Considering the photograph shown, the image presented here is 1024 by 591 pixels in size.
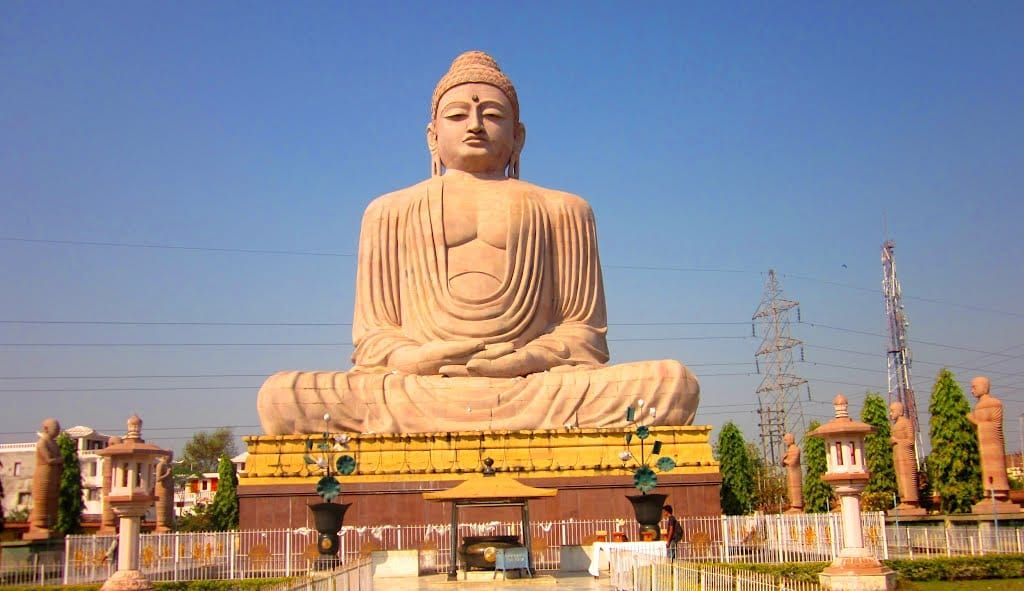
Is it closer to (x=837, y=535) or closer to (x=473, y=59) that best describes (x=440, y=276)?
(x=473, y=59)

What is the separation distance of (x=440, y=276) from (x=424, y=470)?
4693 mm

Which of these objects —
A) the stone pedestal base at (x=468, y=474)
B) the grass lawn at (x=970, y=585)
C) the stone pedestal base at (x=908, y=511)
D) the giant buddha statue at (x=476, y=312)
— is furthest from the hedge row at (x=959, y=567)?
the stone pedestal base at (x=908, y=511)

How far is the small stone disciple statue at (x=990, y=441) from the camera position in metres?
17.1

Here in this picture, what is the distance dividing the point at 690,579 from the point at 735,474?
A: 23.1m

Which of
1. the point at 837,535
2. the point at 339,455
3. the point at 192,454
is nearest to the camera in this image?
the point at 837,535

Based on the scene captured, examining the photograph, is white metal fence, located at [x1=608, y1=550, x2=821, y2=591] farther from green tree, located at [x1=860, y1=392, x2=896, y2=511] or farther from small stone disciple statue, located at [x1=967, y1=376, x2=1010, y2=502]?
green tree, located at [x1=860, y1=392, x2=896, y2=511]

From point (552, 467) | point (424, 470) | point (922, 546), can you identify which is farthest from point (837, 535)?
point (424, 470)

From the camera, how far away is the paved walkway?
35.7ft

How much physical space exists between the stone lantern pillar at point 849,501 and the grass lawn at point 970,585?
1.31 feet

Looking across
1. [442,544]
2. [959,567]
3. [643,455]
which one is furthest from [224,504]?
[959,567]

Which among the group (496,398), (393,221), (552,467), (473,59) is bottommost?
(552,467)

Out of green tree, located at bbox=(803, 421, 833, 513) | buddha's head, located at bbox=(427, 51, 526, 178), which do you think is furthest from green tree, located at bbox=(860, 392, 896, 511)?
buddha's head, located at bbox=(427, 51, 526, 178)

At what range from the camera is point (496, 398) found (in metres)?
17.4

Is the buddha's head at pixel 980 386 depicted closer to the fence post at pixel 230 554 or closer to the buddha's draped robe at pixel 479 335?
the buddha's draped robe at pixel 479 335
